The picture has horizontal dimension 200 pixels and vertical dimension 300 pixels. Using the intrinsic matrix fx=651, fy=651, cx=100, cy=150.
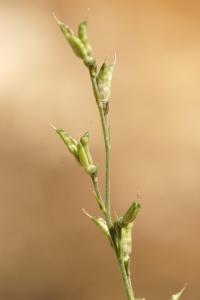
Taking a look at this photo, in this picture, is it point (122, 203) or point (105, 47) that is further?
point (105, 47)

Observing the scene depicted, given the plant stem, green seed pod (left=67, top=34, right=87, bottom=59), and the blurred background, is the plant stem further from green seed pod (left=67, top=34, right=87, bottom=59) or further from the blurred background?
the blurred background

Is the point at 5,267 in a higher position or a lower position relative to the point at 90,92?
lower

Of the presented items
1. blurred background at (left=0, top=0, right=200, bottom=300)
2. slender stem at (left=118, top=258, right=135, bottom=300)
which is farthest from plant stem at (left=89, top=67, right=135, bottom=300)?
blurred background at (left=0, top=0, right=200, bottom=300)

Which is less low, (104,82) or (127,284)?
(104,82)

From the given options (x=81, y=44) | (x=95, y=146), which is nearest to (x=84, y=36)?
(x=81, y=44)

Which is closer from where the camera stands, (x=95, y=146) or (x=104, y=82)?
(x=104, y=82)

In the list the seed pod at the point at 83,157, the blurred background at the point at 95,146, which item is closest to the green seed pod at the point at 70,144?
the seed pod at the point at 83,157

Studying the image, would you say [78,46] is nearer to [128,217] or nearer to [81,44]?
[81,44]

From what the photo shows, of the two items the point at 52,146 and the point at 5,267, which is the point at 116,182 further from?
the point at 5,267

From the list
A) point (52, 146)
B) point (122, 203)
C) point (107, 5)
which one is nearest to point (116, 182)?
point (122, 203)
